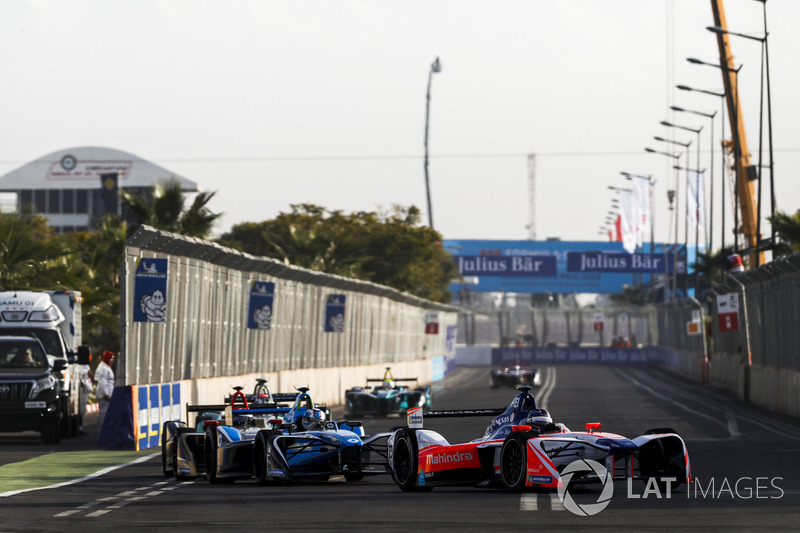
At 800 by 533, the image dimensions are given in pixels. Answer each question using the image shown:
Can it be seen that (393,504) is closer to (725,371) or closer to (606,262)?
(725,371)

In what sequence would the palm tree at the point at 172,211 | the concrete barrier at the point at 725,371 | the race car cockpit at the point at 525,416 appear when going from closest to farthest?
the race car cockpit at the point at 525,416, the palm tree at the point at 172,211, the concrete barrier at the point at 725,371

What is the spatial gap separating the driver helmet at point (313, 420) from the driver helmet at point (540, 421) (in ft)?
9.00

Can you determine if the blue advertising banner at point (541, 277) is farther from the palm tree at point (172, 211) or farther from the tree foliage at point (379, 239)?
the palm tree at point (172, 211)

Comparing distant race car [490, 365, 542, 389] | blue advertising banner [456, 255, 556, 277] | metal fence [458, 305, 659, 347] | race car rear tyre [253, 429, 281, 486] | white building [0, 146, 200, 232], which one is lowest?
race car rear tyre [253, 429, 281, 486]

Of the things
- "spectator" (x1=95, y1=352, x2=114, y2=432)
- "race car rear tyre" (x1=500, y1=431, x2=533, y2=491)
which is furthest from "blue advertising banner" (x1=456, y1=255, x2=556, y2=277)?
"race car rear tyre" (x1=500, y1=431, x2=533, y2=491)

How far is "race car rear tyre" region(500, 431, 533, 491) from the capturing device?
13.2m

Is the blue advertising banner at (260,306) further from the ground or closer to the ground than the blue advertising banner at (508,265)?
closer to the ground

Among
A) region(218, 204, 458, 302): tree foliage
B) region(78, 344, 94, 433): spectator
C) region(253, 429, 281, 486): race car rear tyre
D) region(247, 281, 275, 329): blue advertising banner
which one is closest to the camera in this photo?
region(253, 429, 281, 486): race car rear tyre

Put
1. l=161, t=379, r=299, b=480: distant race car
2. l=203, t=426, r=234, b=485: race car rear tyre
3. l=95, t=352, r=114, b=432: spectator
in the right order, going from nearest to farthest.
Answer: l=203, t=426, r=234, b=485: race car rear tyre → l=161, t=379, r=299, b=480: distant race car → l=95, t=352, r=114, b=432: spectator

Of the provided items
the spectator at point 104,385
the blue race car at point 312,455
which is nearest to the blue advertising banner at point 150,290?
the spectator at point 104,385

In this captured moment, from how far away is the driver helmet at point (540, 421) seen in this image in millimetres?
13901

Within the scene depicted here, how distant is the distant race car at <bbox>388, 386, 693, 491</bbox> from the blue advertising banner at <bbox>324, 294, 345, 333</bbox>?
2945 centimetres

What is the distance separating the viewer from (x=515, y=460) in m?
13.6

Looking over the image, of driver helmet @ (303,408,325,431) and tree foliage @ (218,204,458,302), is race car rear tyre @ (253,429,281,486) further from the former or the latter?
tree foliage @ (218,204,458,302)
